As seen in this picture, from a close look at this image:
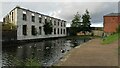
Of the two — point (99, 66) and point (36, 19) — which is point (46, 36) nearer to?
point (36, 19)

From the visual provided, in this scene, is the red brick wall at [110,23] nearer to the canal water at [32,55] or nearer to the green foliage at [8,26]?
the green foliage at [8,26]

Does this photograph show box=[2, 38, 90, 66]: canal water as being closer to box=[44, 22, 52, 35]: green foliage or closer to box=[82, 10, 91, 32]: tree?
box=[44, 22, 52, 35]: green foliage

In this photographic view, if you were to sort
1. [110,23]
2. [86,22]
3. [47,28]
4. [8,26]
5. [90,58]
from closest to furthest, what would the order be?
[90,58]
[8,26]
[47,28]
[110,23]
[86,22]

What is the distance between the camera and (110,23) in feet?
199

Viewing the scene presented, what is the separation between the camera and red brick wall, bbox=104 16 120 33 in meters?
60.1

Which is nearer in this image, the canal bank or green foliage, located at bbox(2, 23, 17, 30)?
the canal bank

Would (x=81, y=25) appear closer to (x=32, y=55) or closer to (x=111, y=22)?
(x=111, y=22)

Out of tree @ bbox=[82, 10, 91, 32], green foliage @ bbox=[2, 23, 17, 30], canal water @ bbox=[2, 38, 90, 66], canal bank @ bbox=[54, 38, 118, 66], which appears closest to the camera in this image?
canal bank @ bbox=[54, 38, 118, 66]

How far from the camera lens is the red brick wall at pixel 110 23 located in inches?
2367

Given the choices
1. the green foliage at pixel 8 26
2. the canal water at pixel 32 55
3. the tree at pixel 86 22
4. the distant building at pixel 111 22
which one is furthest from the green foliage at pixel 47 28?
the canal water at pixel 32 55

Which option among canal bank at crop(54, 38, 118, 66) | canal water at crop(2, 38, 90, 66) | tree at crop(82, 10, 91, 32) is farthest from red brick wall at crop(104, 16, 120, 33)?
canal bank at crop(54, 38, 118, 66)

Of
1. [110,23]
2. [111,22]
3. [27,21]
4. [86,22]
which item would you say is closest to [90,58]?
[27,21]

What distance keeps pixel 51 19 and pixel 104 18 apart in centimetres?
1369

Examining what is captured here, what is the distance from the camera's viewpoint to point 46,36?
197ft
